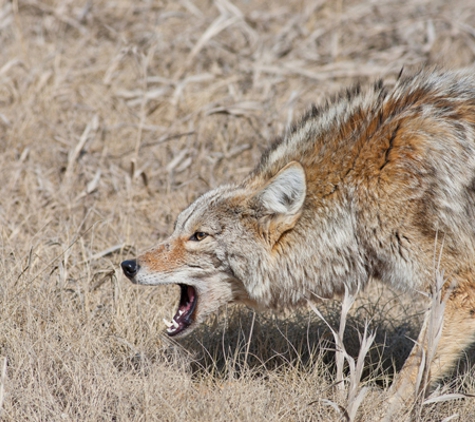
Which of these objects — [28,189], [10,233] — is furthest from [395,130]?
[28,189]

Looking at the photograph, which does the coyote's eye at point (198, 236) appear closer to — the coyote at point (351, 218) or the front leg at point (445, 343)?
the coyote at point (351, 218)

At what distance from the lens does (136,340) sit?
4973 millimetres

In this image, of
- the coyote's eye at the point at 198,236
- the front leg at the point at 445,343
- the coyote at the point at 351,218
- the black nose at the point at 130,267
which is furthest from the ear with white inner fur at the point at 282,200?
the front leg at the point at 445,343

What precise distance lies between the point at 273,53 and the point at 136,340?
548 cm

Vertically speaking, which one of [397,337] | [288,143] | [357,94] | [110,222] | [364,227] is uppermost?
[357,94]

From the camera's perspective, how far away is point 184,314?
186 inches

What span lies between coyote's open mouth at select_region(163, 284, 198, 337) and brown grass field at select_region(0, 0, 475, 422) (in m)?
0.19

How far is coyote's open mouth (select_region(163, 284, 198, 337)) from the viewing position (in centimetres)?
468

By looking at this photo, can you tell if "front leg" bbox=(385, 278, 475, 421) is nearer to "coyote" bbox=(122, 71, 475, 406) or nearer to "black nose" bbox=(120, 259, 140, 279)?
"coyote" bbox=(122, 71, 475, 406)

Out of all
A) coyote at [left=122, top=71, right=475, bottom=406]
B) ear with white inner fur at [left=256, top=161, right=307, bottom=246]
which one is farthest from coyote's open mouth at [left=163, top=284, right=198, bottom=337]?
ear with white inner fur at [left=256, top=161, right=307, bottom=246]

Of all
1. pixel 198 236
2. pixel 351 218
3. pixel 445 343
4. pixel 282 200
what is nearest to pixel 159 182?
pixel 198 236

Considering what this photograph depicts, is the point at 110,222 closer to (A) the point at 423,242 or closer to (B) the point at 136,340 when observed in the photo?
(B) the point at 136,340

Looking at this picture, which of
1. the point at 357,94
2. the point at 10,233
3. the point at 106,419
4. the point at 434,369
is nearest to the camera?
the point at 106,419

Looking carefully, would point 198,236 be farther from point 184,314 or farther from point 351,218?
point 351,218
